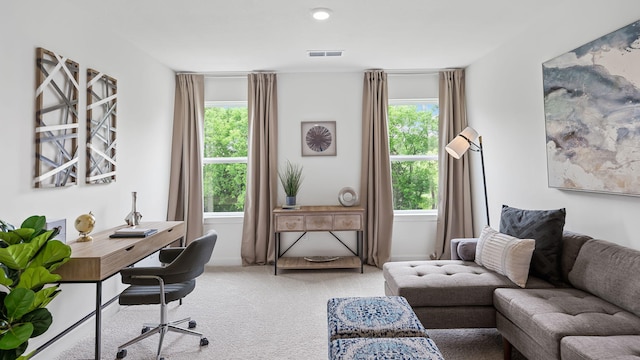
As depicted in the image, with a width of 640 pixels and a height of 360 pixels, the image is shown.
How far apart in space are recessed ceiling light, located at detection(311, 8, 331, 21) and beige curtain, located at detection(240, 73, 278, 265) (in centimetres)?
167

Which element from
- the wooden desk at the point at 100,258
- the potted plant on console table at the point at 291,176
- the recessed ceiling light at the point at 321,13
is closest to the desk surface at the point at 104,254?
the wooden desk at the point at 100,258

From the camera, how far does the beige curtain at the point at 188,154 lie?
14.1 feet

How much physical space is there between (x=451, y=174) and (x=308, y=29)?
254 centimetres

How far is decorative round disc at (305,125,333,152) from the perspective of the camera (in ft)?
14.5

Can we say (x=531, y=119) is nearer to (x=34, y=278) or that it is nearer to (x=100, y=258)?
(x=100, y=258)

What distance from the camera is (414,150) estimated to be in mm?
4555

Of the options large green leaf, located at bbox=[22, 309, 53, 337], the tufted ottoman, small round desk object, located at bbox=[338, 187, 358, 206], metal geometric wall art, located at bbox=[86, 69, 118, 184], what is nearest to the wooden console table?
small round desk object, located at bbox=[338, 187, 358, 206]

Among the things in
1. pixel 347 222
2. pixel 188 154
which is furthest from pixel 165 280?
pixel 188 154

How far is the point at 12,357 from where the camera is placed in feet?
4.86

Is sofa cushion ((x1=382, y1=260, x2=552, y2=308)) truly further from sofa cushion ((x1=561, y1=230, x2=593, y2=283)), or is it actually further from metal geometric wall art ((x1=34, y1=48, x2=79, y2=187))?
metal geometric wall art ((x1=34, y1=48, x2=79, y2=187))

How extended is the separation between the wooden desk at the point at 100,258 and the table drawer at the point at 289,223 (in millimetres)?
1349

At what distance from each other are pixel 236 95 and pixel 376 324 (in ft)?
11.8

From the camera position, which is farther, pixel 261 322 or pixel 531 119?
pixel 531 119

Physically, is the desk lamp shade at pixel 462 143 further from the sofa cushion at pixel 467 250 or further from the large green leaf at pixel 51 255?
the large green leaf at pixel 51 255
